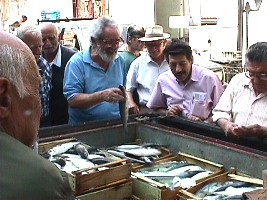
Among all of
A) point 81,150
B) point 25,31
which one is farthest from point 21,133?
point 25,31

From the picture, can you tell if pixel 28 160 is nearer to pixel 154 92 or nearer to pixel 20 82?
pixel 20 82

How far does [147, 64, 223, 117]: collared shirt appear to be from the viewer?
181 inches

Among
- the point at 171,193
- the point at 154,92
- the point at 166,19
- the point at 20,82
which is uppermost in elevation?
the point at 166,19

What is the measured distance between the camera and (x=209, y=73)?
4637 millimetres

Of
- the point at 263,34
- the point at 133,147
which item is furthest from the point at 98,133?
the point at 263,34

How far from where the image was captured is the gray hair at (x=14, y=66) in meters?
1.39

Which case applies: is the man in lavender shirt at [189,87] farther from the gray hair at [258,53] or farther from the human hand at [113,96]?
the gray hair at [258,53]

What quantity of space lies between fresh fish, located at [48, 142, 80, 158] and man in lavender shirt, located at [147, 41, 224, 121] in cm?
121

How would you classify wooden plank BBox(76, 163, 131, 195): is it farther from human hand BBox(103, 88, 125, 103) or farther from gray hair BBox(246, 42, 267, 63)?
gray hair BBox(246, 42, 267, 63)

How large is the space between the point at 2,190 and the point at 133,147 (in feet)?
8.95

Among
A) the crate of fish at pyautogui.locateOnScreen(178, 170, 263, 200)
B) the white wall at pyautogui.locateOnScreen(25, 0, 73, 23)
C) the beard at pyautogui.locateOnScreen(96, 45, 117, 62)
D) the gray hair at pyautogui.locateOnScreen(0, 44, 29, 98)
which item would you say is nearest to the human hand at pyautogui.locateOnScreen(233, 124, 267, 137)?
the crate of fish at pyautogui.locateOnScreen(178, 170, 263, 200)

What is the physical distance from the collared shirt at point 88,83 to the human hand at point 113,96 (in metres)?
0.34

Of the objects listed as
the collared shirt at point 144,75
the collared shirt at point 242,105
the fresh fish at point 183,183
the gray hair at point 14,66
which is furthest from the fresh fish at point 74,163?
the collared shirt at point 144,75

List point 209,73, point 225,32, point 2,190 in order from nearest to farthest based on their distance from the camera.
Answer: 1. point 2,190
2. point 209,73
3. point 225,32
